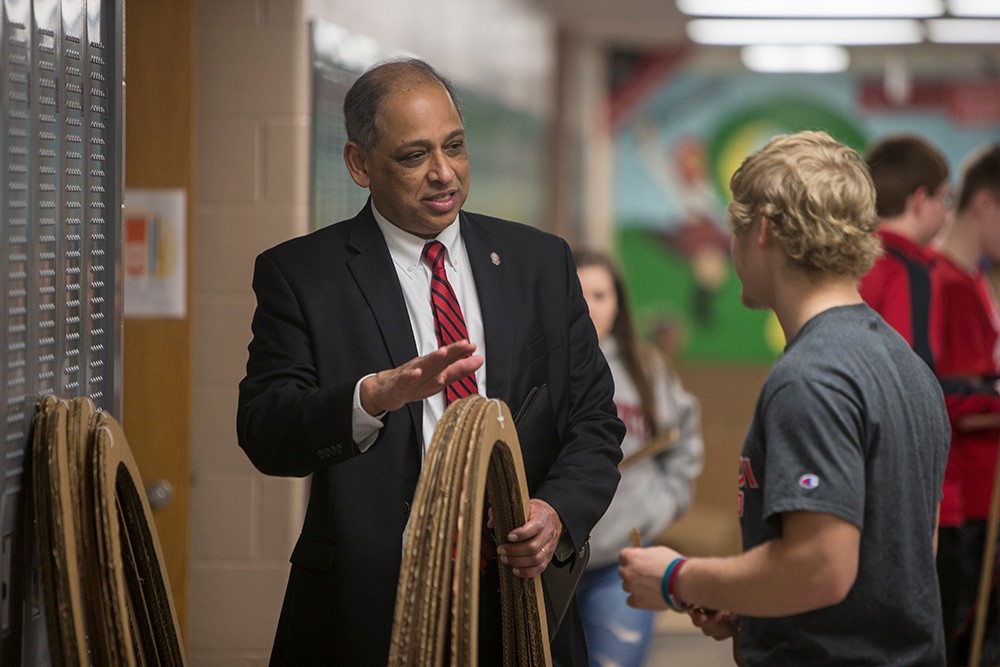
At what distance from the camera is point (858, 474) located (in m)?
1.63

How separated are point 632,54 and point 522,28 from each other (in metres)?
2.52

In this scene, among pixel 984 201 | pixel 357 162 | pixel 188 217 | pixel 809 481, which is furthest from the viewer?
pixel 984 201

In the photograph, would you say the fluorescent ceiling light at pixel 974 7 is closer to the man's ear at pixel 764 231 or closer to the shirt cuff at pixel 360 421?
the man's ear at pixel 764 231

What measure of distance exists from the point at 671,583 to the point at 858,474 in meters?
0.32

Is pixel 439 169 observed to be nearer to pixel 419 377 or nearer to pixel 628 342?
pixel 419 377

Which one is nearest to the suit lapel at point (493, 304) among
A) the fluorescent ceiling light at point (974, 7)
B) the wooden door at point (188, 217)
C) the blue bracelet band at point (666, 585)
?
the blue bracelet band at point (666, 585)

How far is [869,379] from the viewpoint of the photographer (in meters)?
1.66

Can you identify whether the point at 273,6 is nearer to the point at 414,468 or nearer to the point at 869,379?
the point at 414,468

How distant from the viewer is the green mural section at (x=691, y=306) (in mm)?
9016

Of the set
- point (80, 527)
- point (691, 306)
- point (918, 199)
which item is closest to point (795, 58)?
point (691, 306)

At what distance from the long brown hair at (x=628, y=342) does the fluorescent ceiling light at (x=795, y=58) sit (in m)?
5.18

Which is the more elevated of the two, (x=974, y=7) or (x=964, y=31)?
(x=964, y=31)

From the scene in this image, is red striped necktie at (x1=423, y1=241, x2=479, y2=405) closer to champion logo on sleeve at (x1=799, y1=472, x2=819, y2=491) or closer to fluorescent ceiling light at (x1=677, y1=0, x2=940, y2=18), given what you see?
champion logo on sleeve at (x1=799, y1=472, x2=819, y2=491)

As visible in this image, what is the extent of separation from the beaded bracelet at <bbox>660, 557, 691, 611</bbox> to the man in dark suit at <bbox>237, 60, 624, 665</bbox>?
177mm
